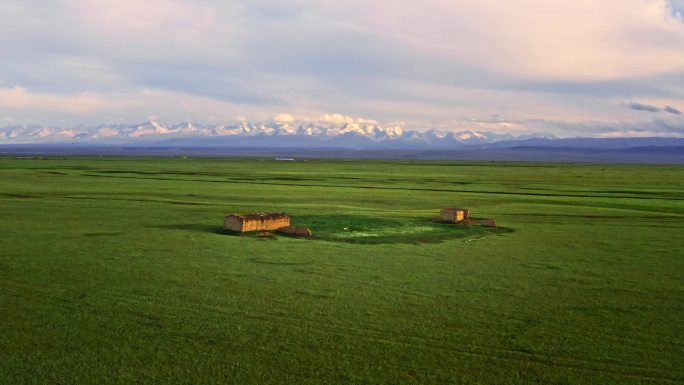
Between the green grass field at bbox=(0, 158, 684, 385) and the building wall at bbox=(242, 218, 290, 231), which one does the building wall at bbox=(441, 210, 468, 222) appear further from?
the building wall at bbox=(242, 218, 290, 231)

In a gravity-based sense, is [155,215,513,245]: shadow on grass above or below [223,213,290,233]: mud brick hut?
below

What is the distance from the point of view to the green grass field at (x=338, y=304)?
12203 millimetres

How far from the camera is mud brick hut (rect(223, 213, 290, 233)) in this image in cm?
2955

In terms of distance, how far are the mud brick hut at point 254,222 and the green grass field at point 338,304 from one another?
131cm

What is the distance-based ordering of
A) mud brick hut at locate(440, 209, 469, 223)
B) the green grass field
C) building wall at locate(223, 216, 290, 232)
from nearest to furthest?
1. the green grass field
2. building wall at locate(223, 216, 290, 232)
3. mud brick hut at locate(440, 209, 469, 223)

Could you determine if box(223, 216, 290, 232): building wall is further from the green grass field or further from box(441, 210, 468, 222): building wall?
box(441, 210, 468, 222): building wall

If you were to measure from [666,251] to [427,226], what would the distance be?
1211cm

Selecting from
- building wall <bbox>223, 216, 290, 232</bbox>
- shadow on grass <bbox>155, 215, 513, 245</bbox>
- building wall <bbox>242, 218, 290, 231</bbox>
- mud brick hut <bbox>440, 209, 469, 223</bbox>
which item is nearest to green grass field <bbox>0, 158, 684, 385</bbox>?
shadow on grass <bbox>155, 215, 513, 245</bbox>

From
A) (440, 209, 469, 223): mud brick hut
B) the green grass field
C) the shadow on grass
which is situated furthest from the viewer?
(440, 209, 469, 223): mud brick hut

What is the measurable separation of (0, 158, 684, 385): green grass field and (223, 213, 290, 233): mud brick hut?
1.31 metres

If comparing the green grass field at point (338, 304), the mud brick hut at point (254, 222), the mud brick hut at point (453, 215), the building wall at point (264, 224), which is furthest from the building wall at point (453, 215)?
the mud brick hut at point (254, 222)

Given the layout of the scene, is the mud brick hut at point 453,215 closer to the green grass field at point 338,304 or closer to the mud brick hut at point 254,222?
the green grass field at point 338,304

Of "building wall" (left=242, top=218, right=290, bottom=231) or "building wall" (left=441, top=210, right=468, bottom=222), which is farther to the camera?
"building wall" (left=441, top=210, right=468, bottom=222)

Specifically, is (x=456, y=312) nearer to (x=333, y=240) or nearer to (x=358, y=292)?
(x=358, y=292)
